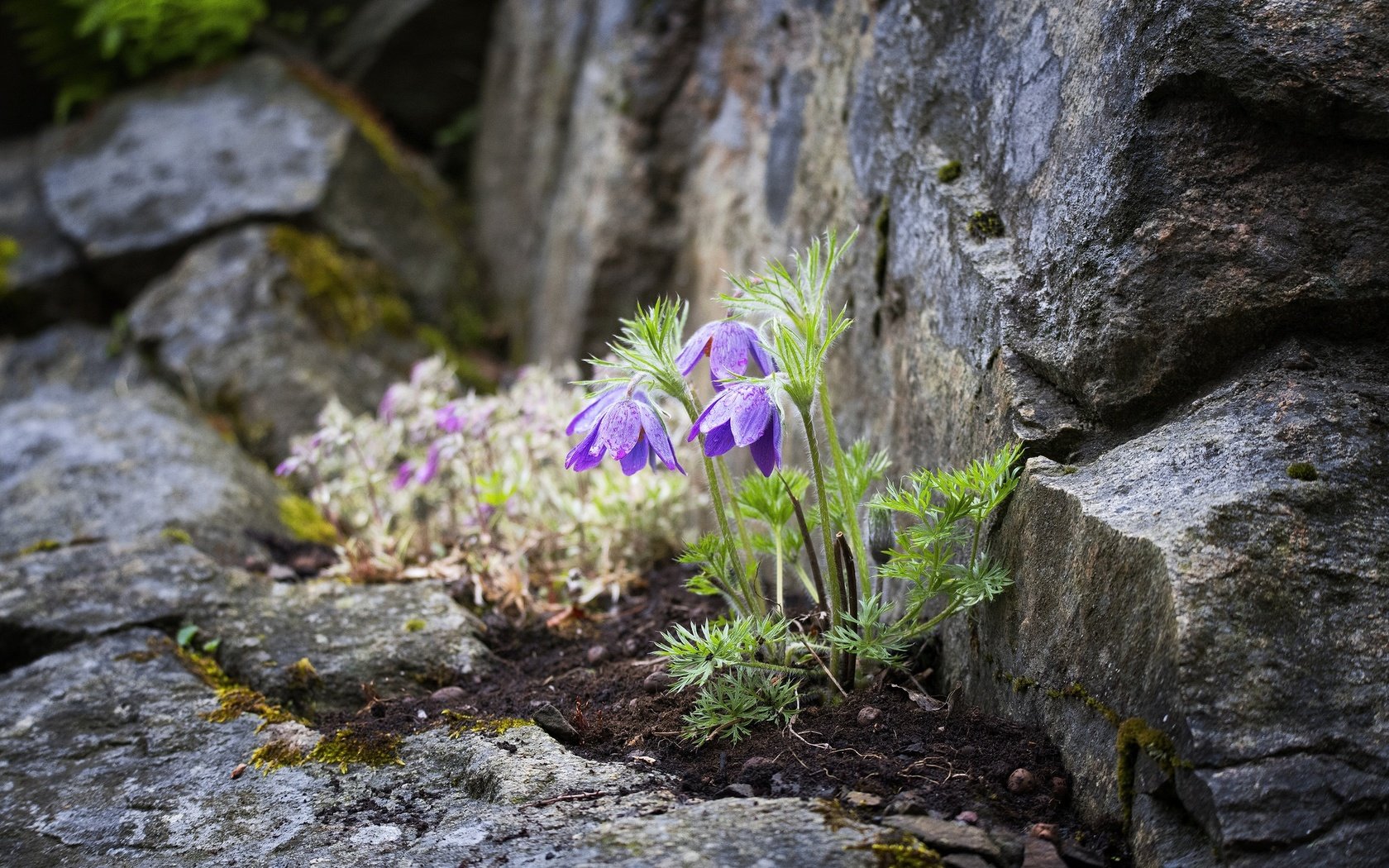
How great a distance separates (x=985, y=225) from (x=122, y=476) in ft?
12.0

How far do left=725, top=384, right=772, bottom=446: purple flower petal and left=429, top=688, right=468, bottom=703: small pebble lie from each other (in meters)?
1.18

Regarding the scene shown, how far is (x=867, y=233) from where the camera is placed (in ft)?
11.1

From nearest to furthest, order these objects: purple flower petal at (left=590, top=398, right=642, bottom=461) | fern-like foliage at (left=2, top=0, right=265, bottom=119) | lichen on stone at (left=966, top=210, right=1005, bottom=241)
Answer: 1. purple flower petal at (left=590, top=398, right=642, bottom=461)
2. lichen on stone at (left=966, top=210, right=1005, bottom=241)
3. fern-like foliage at (left=2, top=0, right=265, bottom=119)

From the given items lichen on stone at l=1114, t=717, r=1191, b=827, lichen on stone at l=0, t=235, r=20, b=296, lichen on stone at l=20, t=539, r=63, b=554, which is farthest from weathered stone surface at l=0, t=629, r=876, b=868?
lichen on stone at l=0, t=235, r=20, b=296

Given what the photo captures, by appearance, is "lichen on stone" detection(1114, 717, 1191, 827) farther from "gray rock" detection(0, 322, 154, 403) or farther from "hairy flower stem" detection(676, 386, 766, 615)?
"gray rock" detection(0, 322, 154, 403)

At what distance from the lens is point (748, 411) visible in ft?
7.54

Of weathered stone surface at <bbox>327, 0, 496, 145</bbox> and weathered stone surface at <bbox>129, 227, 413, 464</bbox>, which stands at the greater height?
weathered stone surface at <bbox>327, 0, 496, 145</bbox>

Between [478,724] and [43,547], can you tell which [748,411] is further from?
[43,547]

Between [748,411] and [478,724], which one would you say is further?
[478,724]

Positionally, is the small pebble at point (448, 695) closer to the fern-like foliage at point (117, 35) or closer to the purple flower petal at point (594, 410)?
the purple flower petal at point (594, 410)

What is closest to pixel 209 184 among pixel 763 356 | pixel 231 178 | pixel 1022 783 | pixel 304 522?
pixel 231 178

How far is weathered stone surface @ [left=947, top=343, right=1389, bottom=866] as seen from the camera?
173 cm

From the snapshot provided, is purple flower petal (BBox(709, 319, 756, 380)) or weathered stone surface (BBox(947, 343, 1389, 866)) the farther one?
purple flower petal (BBox(709, 319, 756, 380))

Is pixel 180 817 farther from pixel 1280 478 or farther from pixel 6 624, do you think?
pixel 1280 478
